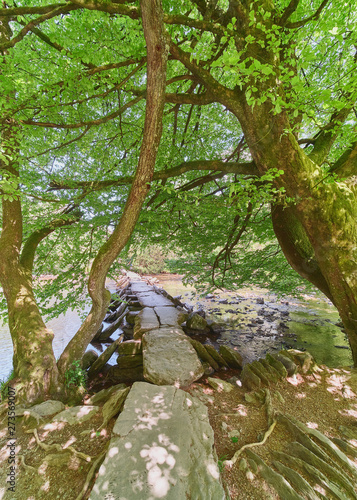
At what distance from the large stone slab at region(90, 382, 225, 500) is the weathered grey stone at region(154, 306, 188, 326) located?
4268 mm

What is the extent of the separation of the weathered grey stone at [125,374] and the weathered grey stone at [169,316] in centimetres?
172

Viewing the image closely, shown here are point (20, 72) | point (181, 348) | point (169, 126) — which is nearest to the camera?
point (20, 72)

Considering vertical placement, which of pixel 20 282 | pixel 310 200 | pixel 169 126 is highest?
pixel 169 126

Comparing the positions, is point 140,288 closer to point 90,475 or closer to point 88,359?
point 88,359

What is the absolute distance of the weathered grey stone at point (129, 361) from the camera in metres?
5.67

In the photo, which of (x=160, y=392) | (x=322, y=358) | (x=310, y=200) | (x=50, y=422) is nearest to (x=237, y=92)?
(x=310, y=200)

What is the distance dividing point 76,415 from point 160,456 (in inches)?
67.9

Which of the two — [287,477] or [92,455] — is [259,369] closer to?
[287,477]

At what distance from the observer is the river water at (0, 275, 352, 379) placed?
711cm

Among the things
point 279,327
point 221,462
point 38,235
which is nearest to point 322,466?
point 221,462

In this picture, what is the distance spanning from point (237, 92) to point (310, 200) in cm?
230

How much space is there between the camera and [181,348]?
17.0 ft

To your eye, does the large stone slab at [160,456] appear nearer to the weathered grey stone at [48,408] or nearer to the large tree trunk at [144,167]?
the weathered grey stone at [48,408]

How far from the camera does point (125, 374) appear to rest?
5.48m
